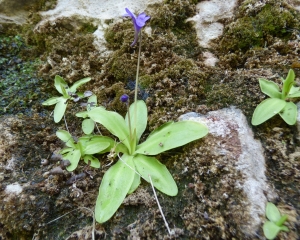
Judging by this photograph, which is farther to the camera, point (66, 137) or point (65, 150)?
point (66, 137)

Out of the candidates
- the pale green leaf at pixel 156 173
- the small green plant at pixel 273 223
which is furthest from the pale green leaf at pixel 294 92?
the pale green leaf at pixel 156 173

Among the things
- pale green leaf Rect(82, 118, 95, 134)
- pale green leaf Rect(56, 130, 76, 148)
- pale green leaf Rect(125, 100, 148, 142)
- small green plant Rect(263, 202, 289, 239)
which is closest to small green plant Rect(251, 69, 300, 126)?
small green plant Rect(263, 202, 289, 239)

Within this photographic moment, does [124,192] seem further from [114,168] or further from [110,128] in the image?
[110,128]

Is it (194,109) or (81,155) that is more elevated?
(194,109)

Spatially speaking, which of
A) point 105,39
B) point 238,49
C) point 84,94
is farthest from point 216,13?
point 84,94

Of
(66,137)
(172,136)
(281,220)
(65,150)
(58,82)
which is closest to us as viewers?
(281,220)

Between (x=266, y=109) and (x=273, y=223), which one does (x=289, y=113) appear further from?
(x=273, y=223)

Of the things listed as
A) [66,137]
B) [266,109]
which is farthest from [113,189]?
[266,109]

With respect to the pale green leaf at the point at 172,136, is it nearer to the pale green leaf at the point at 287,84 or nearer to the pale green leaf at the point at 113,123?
the pale green leaf at the point at 113,123
